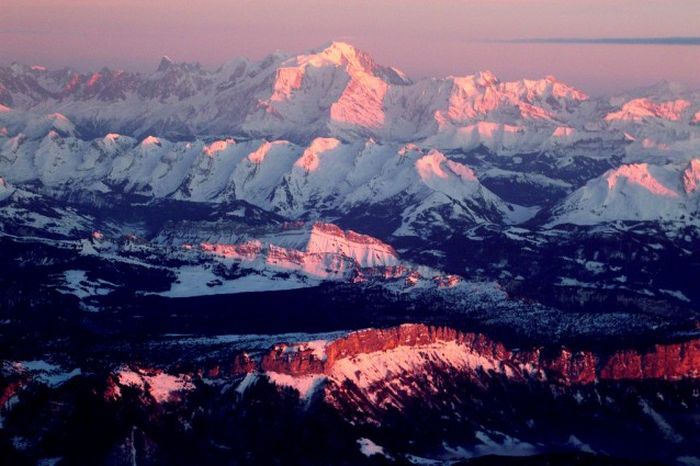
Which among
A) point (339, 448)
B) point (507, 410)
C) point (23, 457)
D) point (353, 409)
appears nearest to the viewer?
point (23, 457)

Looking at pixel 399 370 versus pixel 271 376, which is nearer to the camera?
pixel 271 376

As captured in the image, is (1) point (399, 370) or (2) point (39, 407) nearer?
(2) point (39, 407)

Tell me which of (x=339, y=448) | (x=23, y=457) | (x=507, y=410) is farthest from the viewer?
(x=507, y=410)

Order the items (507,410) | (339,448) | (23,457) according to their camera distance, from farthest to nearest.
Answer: (507,410)
(339,448)
(23,457)

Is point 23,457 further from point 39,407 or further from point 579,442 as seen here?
point 579,442

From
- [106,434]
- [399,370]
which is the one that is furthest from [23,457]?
[399,370]

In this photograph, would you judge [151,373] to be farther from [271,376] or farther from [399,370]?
[399,370]

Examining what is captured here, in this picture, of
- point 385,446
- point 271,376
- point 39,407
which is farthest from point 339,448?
point 39,407

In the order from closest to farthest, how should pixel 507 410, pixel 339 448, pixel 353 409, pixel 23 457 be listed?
pixel 23 457 < pixel 339 448 < pixel 353 409 < pixel 507 410
